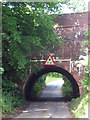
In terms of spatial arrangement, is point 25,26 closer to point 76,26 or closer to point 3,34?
point 3,34

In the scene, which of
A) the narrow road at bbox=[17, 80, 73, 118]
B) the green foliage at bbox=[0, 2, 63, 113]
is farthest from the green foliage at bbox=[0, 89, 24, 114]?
the narrow road at bbox=[17, 80, 73, 118]

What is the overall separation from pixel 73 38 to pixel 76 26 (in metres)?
0.67

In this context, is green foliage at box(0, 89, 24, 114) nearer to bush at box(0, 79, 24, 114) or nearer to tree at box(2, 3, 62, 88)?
bush at box(0, 79, 24, 114)

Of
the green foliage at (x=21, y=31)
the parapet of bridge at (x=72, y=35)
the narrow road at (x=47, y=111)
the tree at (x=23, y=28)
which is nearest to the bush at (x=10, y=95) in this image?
the green foliage at (x=21, y=31)

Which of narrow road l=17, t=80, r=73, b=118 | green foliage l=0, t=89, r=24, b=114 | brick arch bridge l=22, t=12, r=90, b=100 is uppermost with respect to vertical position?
brick arch bridge l=22, t=12, r=90, b=100

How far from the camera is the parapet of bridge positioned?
12891 mm

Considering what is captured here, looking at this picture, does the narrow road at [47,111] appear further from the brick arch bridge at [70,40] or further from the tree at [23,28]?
the tree at [23,28]

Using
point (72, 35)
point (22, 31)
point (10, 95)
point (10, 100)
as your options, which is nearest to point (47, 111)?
point (10, 100)

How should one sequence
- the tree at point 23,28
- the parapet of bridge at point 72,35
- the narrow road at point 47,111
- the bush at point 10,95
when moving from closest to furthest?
the tree at point 23,28, the narrow road at point 47,111, the bush at point 10,95, the parapet of bridge at point 72,35

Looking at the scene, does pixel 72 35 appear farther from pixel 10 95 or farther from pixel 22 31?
pixel 10 95

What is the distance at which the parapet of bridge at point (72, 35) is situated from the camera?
42.3 ft

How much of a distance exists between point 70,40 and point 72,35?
298mm

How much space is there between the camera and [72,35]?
13.1m

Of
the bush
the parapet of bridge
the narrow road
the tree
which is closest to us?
the tree
